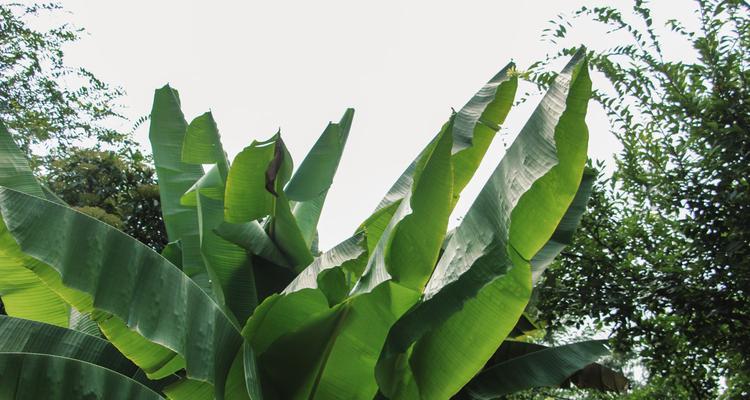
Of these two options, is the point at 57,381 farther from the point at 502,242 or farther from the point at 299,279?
the point at 502,242

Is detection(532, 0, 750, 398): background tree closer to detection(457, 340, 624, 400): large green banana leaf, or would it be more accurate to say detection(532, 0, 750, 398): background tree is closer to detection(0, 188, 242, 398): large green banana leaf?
detection(457, 340, 624, 400): large green banana leaf

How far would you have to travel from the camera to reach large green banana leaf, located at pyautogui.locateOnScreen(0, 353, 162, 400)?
231 centimetres

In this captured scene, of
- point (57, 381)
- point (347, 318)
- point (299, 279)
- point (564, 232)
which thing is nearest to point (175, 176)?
point (299, 279)

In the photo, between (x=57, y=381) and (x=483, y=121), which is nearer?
(x=57, y=381)

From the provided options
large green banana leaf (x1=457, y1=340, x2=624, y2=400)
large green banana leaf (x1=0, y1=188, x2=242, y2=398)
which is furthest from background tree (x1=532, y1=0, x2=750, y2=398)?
large green banana leaf (x1=0, y1=188, x2=242, y2=398)

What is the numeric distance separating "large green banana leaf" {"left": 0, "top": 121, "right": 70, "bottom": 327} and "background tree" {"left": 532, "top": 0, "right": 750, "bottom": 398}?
271 centimetres

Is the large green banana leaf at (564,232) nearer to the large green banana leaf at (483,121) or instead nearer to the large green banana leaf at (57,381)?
the large green banana leaf at (483,121)

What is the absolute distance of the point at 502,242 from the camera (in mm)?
2430

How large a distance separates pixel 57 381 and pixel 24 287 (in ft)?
3.27

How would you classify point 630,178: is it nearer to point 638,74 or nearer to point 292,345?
point 638,74

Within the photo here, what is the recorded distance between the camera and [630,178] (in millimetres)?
4996

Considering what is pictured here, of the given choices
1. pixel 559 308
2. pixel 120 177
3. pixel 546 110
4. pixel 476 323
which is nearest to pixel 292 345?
pixel 476 323

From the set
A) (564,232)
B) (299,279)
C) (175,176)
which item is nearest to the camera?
(299,279)

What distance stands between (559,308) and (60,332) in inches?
116
